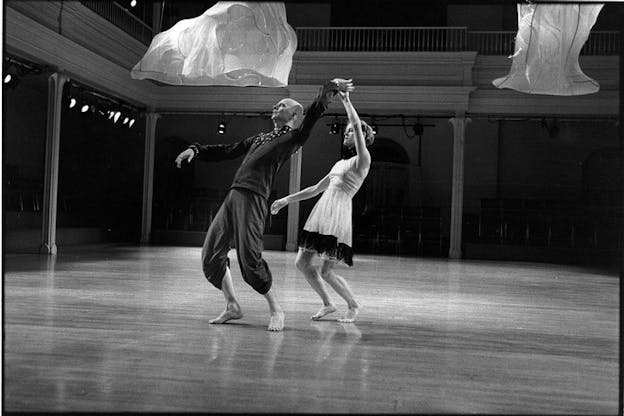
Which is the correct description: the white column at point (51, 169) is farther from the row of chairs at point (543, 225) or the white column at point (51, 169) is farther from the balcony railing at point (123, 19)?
the row of chairs at point (543, 225)

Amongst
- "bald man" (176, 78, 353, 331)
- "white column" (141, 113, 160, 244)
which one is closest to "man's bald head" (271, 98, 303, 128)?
"bald man" (176, 78, 353, 331)

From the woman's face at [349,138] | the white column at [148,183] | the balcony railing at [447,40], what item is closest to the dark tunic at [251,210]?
the woman's face at [349,138]

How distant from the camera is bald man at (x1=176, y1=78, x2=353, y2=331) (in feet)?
14.2

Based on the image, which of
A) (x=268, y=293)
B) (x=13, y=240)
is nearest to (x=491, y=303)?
(x=268, y=293)

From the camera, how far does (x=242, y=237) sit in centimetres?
432

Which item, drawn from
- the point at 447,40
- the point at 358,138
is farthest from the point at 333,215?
the point at 447,40

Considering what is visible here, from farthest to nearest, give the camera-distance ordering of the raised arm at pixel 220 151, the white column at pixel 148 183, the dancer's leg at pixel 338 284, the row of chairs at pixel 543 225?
the white column at pixel 148 183, the row of chairs at pixel 543 225, the dancer's leg at pixel 338 284, the raised arm at pixel 220 151

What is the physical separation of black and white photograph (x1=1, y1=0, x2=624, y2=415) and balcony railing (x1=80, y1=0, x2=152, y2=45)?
0.09 m

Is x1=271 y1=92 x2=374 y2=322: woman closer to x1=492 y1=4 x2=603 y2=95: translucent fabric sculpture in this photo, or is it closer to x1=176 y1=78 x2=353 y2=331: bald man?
x1=176 y1=78 x2=353 y2=331: bald man

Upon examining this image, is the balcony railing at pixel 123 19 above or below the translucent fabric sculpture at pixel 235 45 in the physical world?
above

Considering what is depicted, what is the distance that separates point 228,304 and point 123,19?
12.4 m

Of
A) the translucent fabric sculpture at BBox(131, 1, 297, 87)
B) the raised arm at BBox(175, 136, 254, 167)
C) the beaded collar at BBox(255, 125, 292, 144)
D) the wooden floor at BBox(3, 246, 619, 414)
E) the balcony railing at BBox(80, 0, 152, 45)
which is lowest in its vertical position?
the wooden floor at BBox(3, 246, 619, 414)

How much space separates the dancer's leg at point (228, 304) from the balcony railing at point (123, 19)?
382 inches

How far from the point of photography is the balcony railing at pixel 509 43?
15.4m
